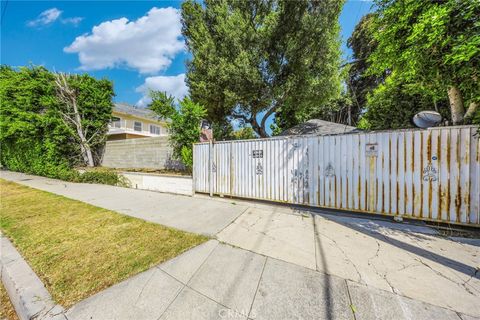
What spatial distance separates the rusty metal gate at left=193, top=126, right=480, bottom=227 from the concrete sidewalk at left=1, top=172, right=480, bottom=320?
0.59 metres

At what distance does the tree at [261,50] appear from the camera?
8555 mm

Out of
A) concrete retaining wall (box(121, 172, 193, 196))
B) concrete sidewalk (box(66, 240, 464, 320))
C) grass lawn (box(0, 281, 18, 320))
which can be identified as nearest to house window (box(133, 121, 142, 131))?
concrete retaining wall (box(121, 172, 193, 196))

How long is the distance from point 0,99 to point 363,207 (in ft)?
65.8

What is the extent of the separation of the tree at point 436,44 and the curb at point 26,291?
6109 mm

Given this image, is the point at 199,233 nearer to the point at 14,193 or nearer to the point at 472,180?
the point at 472,180

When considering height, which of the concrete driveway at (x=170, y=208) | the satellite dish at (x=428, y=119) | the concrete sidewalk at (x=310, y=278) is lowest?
the concrete sidewalk at (x=310, y=278)

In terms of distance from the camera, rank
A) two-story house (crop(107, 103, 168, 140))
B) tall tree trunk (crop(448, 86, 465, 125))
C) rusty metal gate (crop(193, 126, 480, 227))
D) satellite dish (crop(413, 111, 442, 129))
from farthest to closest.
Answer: two-story house (crop(107, 103, 168, 140)) < tall tree trunk (crop(448, 86, 465, 125)) < satellite dish (crop(413, 111, 442, 129)) < rusty metal gate (crop(193, 126, 480, 227))

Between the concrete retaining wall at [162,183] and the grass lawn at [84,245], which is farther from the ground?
the concrete retaining wall at [162,183]

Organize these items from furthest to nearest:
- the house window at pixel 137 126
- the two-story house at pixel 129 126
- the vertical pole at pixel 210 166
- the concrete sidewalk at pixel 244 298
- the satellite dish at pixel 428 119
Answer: the house window at pixel 137 126 → the two-story house at pixel 129 126 → the vertical pole at pixel 210 166 → the satellite dish at pixel 428 119 → the concrete sidewalk at pixel 244 298

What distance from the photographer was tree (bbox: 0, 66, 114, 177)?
10.9m

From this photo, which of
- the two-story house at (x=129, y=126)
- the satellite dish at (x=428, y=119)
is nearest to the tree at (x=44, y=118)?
the two-story house at (x=129, y=126)

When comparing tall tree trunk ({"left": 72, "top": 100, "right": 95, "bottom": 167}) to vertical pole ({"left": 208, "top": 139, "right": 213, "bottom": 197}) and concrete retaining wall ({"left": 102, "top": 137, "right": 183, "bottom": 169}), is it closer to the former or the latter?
concrete retaining wall ({"left": 102, "top": 137, "right": 183, "bottom": 169})

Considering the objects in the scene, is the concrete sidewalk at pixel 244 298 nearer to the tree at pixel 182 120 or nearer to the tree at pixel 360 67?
the tree at pixel 182 120

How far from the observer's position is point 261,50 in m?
8.88
